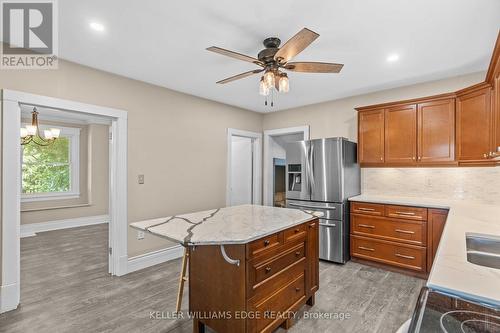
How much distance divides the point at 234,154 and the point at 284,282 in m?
3.76

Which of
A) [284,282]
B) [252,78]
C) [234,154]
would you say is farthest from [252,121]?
[284,282]

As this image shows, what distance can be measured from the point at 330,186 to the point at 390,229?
0.93m

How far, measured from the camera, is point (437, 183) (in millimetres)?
3379

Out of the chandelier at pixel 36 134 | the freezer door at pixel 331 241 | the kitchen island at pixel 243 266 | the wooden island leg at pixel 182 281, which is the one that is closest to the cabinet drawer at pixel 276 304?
the kitchen island at pixel 243 266

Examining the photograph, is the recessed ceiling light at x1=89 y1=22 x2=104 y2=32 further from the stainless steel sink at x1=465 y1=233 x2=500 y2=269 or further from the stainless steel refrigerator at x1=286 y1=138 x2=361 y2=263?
the stainless steel sink at x1=465 y1=233 x2=500 y2=269

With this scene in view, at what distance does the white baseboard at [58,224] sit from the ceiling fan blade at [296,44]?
598 centimetres

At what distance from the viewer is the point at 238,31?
A: 2.16 m

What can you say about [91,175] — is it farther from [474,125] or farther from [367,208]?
[474,125]

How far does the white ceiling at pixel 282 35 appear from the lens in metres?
1.85

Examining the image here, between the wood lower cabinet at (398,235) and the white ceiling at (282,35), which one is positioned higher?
the white ceiling at (282,35)

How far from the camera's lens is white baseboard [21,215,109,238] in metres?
5.09

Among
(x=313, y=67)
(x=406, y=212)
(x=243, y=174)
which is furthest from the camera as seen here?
(x=243, y=174)

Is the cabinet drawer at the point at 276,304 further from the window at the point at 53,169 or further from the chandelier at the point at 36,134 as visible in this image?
the window at the point at 53,169

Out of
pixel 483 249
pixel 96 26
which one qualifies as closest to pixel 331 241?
pixel 483 249
